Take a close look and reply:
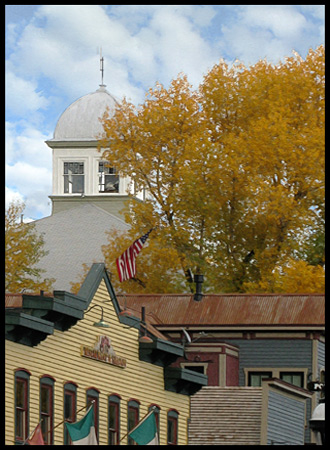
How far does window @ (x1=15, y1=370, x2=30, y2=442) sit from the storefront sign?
126 inches

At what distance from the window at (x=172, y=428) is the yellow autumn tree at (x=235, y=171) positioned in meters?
19.5

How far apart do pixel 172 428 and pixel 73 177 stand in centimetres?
5136

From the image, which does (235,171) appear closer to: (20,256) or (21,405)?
(20,256)

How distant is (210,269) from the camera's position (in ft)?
197

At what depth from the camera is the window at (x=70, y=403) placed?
111 ft

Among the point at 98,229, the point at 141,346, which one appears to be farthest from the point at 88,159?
the point at 141,346

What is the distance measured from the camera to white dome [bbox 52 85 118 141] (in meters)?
87.9

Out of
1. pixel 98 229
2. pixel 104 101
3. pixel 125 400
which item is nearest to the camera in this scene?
pixel 125 400

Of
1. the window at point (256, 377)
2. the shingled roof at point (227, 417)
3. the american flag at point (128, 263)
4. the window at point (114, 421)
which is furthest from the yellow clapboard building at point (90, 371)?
the window at point (256, 377)

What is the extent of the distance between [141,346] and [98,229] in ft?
146

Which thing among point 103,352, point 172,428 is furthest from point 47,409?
point 172,428

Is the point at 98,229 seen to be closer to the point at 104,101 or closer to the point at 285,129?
the point at 104,101

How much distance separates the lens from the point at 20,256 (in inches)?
2852

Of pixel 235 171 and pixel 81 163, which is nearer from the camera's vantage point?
pixel 235 171
